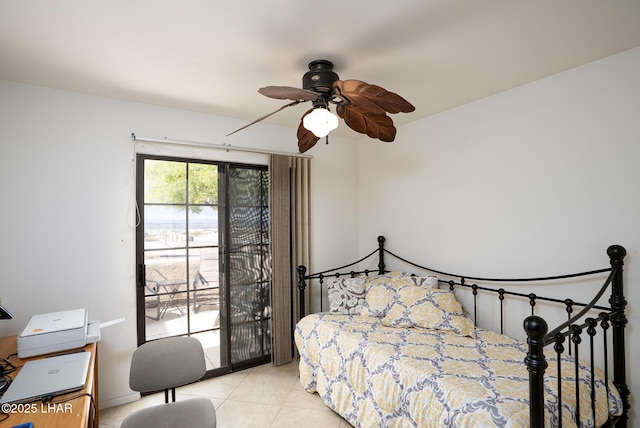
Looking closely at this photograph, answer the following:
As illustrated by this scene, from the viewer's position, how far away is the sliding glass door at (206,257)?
2.82 meters

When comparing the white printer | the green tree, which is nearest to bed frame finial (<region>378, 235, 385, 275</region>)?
the green tree

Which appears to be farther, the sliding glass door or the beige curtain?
the beige curtain

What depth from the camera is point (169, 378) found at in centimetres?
189

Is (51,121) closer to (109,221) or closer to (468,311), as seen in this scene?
(109,221)

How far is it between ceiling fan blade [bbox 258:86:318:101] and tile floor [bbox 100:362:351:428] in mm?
2274

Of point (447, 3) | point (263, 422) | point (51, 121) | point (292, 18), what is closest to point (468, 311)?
point (263, 422)

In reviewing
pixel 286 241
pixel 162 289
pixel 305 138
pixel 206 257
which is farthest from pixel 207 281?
pixel 305 138

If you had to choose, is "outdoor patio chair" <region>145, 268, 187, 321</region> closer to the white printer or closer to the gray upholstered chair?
the white printer

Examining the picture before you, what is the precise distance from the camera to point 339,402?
241 centimetres

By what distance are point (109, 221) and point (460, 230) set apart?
298 cm

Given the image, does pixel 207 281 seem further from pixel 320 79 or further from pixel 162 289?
pixel 320 79

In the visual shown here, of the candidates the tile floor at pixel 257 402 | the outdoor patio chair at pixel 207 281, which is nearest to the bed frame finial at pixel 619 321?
the tile floor at pixel 257 402

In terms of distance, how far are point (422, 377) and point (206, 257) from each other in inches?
83.6

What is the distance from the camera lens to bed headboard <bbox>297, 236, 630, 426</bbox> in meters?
1.30
